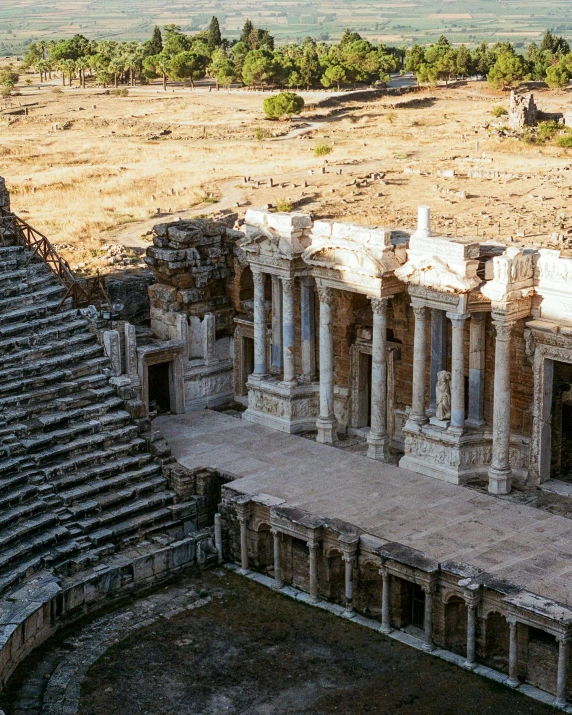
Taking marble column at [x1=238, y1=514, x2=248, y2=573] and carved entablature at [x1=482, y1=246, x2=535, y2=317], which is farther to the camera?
marble column at [x1=238, y1=514, x2=248, y2=573]

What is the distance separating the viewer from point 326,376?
2983 cm

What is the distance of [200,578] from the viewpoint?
86.1 ft

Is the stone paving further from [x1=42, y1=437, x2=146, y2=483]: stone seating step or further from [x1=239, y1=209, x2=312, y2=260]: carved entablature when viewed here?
[x1=239, y1=209, x2=312, y2=260]: carved entablature

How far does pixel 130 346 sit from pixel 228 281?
436cm

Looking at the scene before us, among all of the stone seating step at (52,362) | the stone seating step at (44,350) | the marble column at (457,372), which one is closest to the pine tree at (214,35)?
the stone seating step at (44,350)

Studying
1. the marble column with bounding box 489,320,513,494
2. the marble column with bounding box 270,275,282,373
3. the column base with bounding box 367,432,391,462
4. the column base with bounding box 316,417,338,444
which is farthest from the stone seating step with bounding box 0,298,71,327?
the marble column with bounding box 489,320,513,494

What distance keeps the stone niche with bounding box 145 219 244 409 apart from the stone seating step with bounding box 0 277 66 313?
2.81 meters

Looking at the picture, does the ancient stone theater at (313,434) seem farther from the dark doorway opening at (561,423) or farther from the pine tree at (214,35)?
the pine tree at (214,35)

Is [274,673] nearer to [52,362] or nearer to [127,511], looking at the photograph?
[127,511]

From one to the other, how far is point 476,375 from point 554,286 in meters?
3.01

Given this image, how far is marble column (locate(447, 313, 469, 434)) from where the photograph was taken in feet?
87.6

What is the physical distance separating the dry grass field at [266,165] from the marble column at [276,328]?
13.3 metres

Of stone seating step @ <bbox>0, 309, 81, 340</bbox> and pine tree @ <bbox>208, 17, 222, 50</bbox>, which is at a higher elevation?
pine tree @ <bbox>208, 17, 222, 50</bbox>

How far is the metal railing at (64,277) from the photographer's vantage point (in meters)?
31.2
